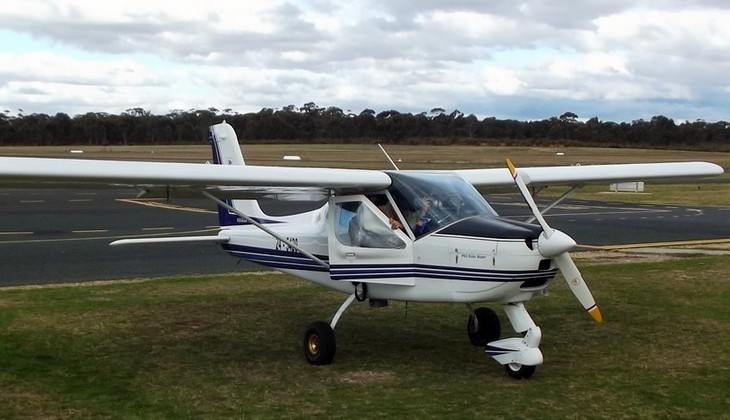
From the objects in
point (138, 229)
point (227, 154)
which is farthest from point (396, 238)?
point (138, 229)

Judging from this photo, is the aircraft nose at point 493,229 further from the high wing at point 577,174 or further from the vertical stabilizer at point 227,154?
the vertical stabilizer at point 227,154

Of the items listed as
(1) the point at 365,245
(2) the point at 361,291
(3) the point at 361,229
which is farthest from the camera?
(2) the point at 361,291

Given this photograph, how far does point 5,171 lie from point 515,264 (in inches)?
169

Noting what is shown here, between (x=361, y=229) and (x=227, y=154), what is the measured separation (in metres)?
3.03

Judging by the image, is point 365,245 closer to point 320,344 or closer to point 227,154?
point 320,344

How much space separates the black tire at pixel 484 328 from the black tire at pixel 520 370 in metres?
1.37

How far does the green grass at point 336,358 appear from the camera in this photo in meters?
6.66

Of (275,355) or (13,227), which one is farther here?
(13,227)

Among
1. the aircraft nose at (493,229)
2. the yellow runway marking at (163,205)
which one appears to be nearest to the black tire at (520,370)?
the aircraft nose at (493,229)

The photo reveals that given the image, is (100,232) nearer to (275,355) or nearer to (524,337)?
(275,355)

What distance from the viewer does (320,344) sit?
807cm

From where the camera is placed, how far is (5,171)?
6.66 metres

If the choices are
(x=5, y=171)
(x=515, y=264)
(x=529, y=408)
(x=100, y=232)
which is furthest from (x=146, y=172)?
(x=100, y=232)

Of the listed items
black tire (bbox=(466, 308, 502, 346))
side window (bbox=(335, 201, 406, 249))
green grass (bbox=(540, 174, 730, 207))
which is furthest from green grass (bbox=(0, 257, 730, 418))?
green grass (bbox=(540, 174, 730, 207))
